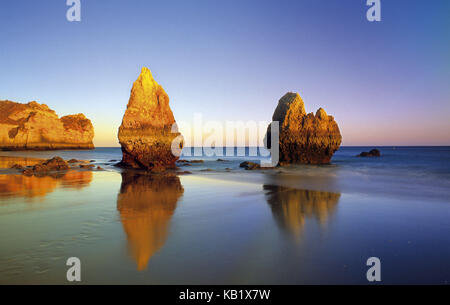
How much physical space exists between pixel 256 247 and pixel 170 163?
1792 centimetres

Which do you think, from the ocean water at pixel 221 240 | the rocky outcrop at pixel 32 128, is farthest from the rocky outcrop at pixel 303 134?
the rocky outcrop at pixel 32 128

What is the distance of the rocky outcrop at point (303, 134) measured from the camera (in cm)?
2866

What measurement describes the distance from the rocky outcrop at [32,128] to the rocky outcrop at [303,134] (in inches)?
3354

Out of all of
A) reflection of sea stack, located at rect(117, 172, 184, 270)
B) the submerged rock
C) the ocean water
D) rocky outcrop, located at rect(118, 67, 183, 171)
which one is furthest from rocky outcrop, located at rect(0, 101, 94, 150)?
reflection of sea stack, located at rect(117, 172, 184, 270)

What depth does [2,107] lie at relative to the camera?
77438 mm

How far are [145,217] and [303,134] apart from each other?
26.0m

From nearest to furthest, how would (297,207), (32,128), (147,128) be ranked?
(297,207) < (147,128) < (32,128)

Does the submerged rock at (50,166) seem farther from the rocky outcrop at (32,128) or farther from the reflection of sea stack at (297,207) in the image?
the rocky outcrop at (32,128)

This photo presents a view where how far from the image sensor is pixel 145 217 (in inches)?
251

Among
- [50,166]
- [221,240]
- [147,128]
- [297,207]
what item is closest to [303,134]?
[147,128]

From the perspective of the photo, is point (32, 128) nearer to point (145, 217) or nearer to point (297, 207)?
point (145, 217)
